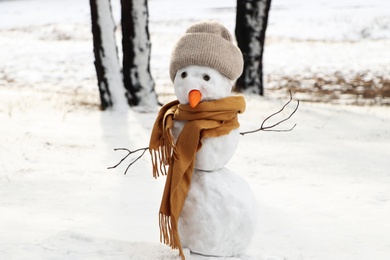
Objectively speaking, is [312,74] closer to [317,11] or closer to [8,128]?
[8,128]

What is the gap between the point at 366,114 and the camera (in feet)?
29.5

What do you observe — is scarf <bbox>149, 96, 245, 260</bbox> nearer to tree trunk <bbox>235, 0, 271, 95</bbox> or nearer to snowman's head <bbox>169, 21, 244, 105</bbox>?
snowman's head <bbox>169, 21, 244, 105</bbox>

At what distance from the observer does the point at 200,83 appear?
10.4ft

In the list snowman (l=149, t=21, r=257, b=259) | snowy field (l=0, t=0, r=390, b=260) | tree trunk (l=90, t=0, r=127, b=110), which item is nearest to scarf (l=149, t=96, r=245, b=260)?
snowman (l=149, t=21, r=257, b=259)

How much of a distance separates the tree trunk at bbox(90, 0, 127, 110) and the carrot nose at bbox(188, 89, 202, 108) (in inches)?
216

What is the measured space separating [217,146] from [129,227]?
1.26 meters

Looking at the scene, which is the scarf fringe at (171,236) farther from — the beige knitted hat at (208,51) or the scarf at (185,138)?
the beige knitted hat at (208,51)

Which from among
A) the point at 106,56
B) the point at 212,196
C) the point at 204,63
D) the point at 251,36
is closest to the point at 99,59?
the point at 106,56

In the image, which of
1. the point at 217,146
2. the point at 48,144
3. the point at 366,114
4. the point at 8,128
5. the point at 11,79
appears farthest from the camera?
the point at 11,79

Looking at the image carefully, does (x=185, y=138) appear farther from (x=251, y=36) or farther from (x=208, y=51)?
(x=251, y=36)

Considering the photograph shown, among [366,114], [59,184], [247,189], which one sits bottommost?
[366,114]

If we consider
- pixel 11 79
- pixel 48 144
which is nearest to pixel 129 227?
pixel 48 144

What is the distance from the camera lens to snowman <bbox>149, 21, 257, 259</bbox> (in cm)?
315

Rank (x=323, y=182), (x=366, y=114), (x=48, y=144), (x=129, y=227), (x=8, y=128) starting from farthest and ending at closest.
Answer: (x=366, y=114)
(x=8, y=128)
(x=48, y=144)
(x=323, y=182)
(x=129, y=227)
